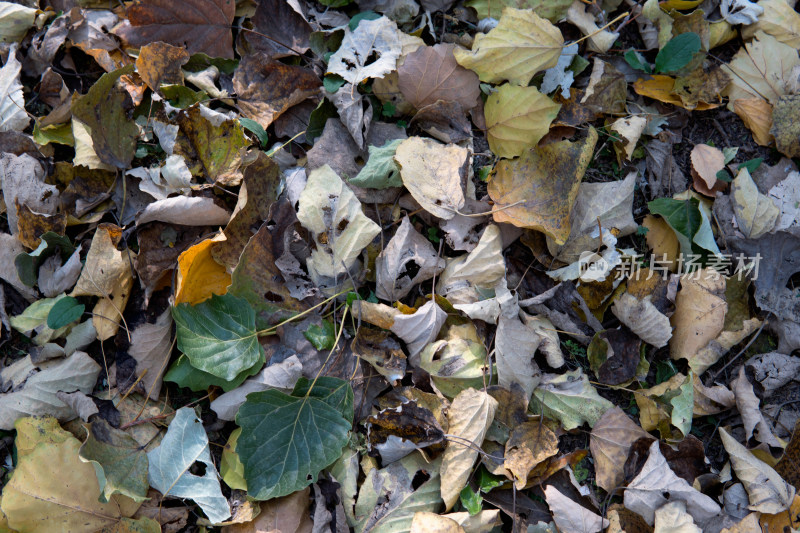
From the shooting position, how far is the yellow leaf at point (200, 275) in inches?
76.1

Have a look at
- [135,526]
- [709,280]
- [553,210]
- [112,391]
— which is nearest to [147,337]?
[112,391]

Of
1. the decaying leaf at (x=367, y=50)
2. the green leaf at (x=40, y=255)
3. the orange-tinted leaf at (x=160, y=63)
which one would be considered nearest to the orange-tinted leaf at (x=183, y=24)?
the orange-tinted leaf at (x=160, y=63)

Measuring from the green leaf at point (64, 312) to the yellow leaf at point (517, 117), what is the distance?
170 cm

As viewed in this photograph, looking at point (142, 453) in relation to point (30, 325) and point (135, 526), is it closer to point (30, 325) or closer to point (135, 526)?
point (135, 526)

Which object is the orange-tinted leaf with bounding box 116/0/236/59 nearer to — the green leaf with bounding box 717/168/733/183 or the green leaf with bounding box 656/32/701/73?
the green leaf with bounding box 656/32/701/73

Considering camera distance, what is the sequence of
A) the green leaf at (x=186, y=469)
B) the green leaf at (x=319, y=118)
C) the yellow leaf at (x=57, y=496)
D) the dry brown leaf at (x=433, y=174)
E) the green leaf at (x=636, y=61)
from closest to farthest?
the yellow leaf at (x=57, y=496) → the green leaf at (x=186, y=469) → the dry brown leaf at (x=433, y=174) → the green leaf at (x=319, y=118) → the green leaf at (x=636, y=61)

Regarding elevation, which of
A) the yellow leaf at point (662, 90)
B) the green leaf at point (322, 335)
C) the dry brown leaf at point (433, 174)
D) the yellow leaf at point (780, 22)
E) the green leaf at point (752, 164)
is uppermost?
the yellow leaf at point (780, 22)

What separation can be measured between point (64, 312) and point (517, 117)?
1.85 meters

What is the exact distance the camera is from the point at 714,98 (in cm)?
254

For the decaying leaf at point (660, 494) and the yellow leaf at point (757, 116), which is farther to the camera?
the yellow leaf at point (757, 116)

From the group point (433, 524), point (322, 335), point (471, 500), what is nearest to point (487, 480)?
point (471, 500)

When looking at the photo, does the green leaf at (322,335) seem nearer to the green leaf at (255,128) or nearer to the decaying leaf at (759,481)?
the green leaf at (255,128)

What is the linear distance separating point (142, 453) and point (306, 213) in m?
1.00

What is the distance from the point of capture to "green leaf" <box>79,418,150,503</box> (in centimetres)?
182
